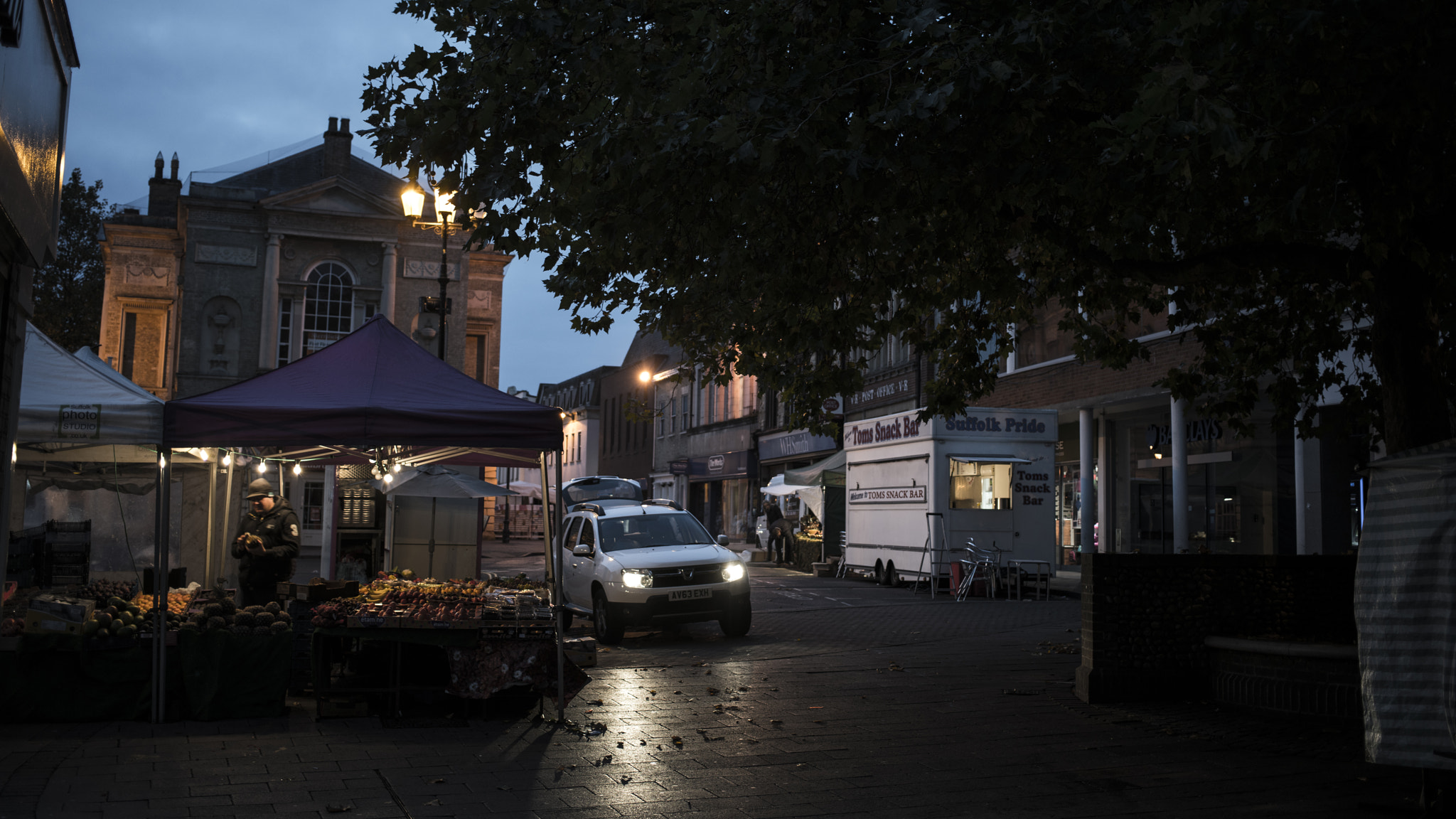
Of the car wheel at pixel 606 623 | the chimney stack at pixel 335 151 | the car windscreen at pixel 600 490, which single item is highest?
the chimney stack at pixel 335 151

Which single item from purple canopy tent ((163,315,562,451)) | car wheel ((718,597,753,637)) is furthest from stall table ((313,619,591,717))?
car wheel ((718,597,753,637))

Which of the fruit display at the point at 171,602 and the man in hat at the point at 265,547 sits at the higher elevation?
the man in hat at the point at 265,547

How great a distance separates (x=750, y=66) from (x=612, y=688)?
593 cm

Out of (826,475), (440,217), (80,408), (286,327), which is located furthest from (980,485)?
(286,327)

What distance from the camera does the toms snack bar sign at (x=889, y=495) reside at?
22703 millimetres

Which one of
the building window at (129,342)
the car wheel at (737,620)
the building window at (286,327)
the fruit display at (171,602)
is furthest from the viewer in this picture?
the building window at (129,342)

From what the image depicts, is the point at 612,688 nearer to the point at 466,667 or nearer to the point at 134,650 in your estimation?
the point at 466,667

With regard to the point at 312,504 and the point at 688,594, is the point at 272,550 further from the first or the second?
the point at 312,504

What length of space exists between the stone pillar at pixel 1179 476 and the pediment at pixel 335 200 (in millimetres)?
24544

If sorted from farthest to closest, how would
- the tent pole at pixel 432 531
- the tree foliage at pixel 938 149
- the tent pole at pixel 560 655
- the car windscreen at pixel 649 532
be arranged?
the tent pole at pixel 432 531 < the car windscreen at pixel 649 532 < the tent pole at pixel 560 655 < the tree foliage at pixel 938 149

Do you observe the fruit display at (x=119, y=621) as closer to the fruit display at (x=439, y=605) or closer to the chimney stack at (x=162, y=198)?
the fruit display at (x=439, y=605)

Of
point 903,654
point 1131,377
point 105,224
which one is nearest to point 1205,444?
point 1131,377

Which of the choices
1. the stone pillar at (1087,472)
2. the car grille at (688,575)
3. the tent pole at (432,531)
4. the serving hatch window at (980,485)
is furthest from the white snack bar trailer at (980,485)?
the tent pole at (432,531)

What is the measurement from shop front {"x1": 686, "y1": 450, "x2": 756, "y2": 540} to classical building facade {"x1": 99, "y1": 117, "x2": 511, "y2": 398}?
42.8 ft
